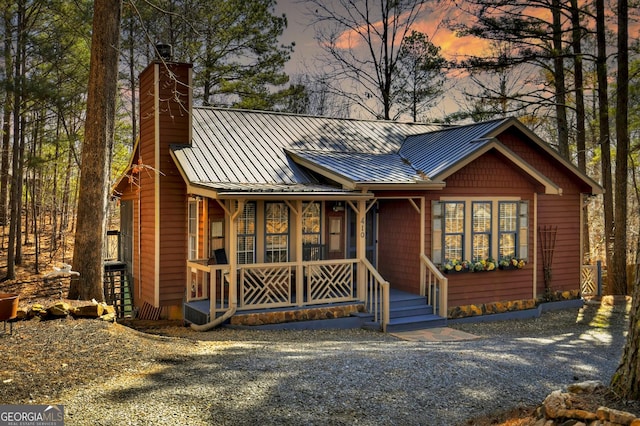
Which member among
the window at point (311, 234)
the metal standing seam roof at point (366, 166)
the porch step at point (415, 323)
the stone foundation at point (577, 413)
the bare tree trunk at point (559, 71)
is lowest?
the porch step at point (415, 323)

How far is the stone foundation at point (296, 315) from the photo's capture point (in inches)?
430

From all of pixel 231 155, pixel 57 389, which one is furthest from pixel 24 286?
pixel 57 389

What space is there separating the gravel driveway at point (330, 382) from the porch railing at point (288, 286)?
6.15ft

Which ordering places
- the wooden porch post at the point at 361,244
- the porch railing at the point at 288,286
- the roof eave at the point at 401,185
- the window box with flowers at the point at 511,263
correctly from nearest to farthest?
the porch railing at the point at 288,286 → the roof eave at the point at 401,185 → the wooden porch post at the point at 361,244 → the window box with flowers at the point at 511,263

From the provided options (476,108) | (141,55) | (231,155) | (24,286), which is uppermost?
(141,55)

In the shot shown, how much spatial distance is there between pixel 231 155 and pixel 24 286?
11.1 meters

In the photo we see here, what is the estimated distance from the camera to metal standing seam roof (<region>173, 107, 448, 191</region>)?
479 inches

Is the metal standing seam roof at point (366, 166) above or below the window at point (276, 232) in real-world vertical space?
above

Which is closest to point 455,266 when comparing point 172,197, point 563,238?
point 563,238

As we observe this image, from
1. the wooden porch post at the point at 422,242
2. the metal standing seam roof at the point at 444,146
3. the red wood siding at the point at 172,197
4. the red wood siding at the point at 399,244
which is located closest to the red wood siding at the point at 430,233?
the red wood siding at the point at 399,244

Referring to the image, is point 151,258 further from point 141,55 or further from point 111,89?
point 141,55

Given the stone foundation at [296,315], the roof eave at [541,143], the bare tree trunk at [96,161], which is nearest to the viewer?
the bare tree trunk at [96,161]

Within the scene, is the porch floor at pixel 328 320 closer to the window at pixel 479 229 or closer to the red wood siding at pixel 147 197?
the window at pixel 479 229

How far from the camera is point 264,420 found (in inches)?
204
